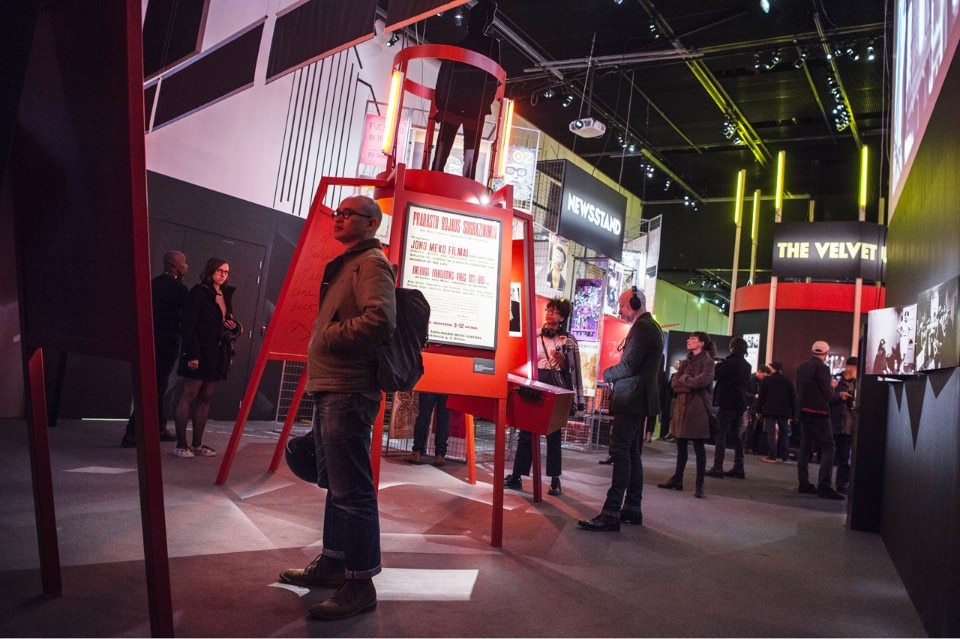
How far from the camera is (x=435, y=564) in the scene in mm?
3361

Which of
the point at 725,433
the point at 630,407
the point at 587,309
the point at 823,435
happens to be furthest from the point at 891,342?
the point at 587,309

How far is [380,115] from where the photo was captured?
920 centimetres

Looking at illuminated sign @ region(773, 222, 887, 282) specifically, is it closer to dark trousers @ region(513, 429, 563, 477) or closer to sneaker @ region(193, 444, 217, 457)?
dark trousers @ region(513, 429, 563, 477)

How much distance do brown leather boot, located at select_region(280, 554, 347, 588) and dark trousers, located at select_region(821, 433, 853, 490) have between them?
6821mm

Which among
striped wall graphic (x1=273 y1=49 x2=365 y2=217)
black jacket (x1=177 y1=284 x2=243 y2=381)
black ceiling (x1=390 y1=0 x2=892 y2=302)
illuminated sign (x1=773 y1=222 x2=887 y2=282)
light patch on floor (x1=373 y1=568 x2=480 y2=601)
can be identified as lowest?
light patch on floor (x1=373 y1=568 x2=480 y2=601)

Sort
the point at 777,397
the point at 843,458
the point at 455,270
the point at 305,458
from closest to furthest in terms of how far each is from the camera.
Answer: the point at 305,458
the point at 455,270
the point at 843,458
the point at 777,397

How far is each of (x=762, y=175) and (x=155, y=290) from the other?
49.4 feet

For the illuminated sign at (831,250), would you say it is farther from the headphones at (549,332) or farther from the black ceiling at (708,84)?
the headphones at (549,332)

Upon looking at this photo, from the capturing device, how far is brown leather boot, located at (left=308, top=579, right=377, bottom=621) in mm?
2490

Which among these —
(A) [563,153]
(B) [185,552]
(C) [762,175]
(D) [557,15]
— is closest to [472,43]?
(B) [185,552]

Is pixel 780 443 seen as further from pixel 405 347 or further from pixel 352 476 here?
pixel 352 476

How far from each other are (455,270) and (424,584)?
5.94 ft

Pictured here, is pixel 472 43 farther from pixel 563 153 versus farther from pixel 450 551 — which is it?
pixel 563 153

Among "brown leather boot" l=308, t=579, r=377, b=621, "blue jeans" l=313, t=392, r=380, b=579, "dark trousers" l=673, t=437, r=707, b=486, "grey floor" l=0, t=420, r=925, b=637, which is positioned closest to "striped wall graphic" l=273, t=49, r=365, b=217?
"grey floor" l=0, t=420, r=925, b=637
